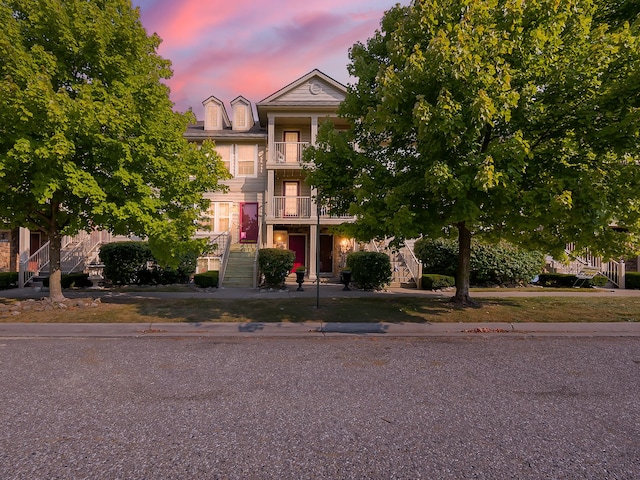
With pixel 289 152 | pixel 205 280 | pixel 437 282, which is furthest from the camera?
pixel 289 152

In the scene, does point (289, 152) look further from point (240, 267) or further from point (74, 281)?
point (74, 281)

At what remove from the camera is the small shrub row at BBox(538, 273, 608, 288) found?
16.4 meters

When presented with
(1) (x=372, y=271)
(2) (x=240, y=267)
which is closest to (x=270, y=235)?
(2) (x=240, y=267)

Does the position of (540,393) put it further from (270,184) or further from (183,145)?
(270,184)

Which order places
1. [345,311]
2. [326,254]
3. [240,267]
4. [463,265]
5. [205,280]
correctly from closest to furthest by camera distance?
[345,311], [463,265], [205,280], [240,267], [326,254]

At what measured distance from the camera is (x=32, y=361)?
5590mm

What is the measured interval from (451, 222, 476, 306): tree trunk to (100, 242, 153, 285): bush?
12.3 m

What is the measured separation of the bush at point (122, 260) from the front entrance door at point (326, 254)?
949 centimetres

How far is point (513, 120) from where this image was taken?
7.78 meters

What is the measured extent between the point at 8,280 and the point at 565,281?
82.0ft

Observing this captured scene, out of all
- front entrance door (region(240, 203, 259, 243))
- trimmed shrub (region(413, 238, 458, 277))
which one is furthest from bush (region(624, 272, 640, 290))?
front entrance door (region(240, 203, 259, 243))

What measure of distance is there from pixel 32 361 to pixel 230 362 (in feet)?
10.2

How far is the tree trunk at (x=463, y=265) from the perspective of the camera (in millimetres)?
10086

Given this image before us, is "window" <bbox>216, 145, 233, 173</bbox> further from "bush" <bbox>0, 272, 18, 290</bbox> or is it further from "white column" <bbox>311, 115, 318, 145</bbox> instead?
"bush" <bbox>0, 272, 18, 290</bbox>
